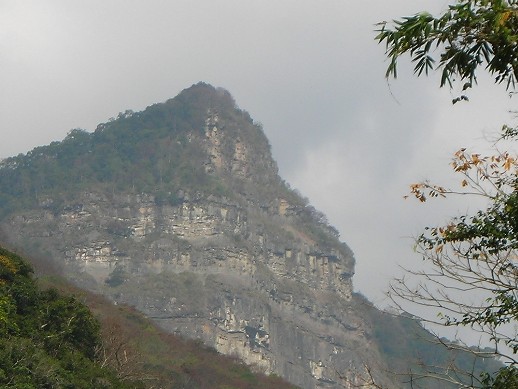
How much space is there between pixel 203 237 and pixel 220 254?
4.35 m

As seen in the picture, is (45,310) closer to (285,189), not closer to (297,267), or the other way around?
(297,267)

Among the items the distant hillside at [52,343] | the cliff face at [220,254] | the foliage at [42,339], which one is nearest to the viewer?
the foliage at [42,339]

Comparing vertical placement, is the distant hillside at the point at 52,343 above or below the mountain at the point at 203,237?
below

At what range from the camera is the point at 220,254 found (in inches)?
5049

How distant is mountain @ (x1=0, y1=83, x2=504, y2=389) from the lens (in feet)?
402

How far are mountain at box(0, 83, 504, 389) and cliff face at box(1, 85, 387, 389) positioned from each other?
192 mm

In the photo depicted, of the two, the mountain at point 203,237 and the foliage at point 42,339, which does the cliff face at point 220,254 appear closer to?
the mountain at point 203,237

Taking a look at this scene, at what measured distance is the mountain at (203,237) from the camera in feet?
402

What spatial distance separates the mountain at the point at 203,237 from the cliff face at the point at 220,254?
192mm

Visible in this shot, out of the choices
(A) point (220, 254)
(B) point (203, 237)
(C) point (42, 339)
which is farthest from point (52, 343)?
(B) point (203, 237)

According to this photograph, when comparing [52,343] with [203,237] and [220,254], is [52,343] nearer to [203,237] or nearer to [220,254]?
[220,254]

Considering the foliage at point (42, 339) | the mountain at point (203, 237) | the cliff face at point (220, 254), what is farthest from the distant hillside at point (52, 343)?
the mountain at point (203, 237)

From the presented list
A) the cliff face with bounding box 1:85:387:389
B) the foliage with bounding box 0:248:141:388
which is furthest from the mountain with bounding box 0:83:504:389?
the foliage with bounding box 0:248:141:388

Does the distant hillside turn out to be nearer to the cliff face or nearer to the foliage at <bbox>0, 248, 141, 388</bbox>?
the foliage at <bbox>0, 248, 141, 388</bbox>
